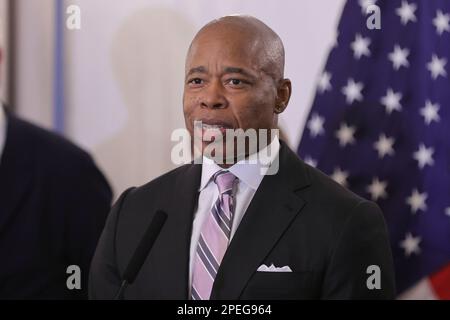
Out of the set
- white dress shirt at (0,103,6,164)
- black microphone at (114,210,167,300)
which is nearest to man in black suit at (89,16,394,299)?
black microphone at (114,210,167,300)

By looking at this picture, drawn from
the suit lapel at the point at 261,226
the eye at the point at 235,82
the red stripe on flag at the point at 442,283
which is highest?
the eye at the point at 235,82

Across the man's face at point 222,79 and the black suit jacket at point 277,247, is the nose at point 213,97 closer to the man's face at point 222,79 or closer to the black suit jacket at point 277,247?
the man's face at point 222,79

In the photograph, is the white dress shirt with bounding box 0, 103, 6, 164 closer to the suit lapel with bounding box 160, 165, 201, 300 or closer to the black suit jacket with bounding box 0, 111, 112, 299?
the black suit jacket with bounding box 0, 111, 112, 299

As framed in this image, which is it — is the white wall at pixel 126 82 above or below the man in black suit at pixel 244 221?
above

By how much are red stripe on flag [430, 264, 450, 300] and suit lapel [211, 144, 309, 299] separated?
94 cm

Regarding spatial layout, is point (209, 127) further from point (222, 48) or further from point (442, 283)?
point (442, 283)

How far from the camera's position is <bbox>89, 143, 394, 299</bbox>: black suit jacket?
1.01m

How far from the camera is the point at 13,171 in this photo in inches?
60.6

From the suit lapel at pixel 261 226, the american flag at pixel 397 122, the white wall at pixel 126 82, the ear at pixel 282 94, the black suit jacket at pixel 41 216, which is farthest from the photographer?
the white wall at pixel 126 82

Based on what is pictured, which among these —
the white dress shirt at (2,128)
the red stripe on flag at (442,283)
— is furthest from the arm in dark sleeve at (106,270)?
the red stripe on flag at (442,283)

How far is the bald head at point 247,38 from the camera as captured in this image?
1.03 metres

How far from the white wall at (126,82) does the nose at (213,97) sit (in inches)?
32.5

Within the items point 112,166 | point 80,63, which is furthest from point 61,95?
point 112,166
